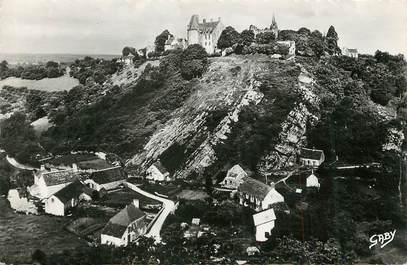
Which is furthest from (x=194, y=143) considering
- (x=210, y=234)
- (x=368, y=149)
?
(x=368, y=149)

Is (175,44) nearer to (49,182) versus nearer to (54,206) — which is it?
(49,182)

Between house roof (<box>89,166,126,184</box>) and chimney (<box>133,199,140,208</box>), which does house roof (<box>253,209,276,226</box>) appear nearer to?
chimney (<box>133,199,140,208</box>)

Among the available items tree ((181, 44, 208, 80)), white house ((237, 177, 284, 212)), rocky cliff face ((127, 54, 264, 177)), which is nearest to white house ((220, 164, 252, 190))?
white house ((237, 177, 284, 212))

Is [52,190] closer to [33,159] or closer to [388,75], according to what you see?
[33,159]

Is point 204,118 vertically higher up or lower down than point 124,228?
higher up

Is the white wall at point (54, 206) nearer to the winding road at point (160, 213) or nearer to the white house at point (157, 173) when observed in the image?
the winding road at point (160, 213)

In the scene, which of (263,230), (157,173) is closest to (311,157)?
(263,230)

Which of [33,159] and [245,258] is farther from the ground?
[33,159]
